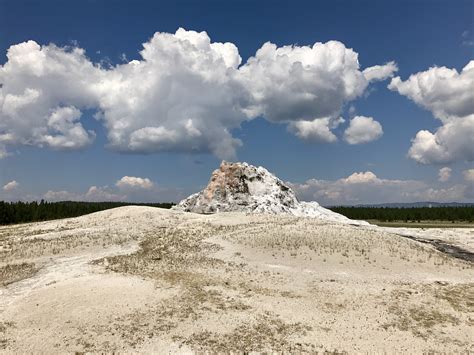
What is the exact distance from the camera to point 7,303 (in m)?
21.3

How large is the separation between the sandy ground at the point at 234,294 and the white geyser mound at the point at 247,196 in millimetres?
23476

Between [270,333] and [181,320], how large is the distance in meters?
4.67

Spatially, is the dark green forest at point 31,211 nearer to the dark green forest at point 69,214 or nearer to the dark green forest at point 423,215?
the dark green forest at point 69,214

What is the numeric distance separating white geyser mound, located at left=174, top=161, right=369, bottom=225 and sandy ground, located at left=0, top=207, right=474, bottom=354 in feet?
77.0

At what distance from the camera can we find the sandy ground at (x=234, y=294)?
17391 mm

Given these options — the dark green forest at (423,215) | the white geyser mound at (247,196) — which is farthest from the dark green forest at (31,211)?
the dark green forest at (423,215)

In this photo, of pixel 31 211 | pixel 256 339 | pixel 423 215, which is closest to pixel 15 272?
pixel 256 339

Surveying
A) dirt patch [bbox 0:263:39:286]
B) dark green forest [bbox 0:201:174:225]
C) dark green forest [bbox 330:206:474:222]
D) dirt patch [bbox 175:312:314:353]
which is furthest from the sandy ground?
dark green forest [bbox 330:206:474:222]

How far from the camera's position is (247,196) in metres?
67.1

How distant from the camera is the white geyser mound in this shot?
215ft

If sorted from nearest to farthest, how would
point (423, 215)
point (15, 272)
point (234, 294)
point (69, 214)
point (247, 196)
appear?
point (234, 294) → point (15, 272) → point (247, 196) → point (69, 214) → point (423, 215)

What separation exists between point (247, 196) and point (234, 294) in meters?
43.9

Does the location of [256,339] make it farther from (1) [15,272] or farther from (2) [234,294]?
(1) [15,272]

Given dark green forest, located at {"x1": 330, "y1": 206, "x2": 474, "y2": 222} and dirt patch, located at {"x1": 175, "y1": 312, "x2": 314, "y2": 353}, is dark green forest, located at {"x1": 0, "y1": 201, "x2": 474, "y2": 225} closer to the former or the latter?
dark green forest, located at {"x1": 330, "y1": 206, "x2": 474, "y2": 222}
